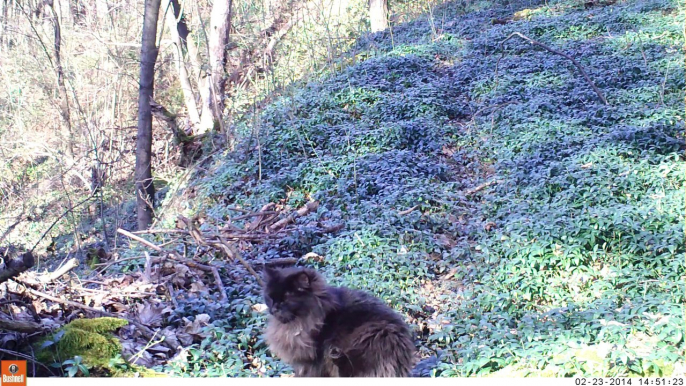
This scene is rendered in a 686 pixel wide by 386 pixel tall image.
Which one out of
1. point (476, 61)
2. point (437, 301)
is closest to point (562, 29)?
point (476, 61)

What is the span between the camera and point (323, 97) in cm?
1152

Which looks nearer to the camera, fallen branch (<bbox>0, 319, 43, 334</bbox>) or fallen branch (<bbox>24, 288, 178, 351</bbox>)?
fallen branch (<bbox>0, 319, 43, 334</bbox>)

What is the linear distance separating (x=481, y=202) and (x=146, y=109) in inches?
236

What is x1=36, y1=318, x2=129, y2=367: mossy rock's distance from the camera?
13.7 feet

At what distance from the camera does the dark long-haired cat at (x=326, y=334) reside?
154 inches

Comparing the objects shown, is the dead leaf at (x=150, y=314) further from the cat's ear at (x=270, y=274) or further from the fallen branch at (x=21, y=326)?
the cat's ear at (x=270, y=274)

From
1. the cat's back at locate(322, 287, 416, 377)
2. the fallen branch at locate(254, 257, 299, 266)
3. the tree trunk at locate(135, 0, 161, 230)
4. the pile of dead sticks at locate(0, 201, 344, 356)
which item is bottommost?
the cat's back at locate(322, 287, 416, 377)

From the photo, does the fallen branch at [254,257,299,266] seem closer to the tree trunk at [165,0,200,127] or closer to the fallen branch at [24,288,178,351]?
the fallen branch at [24,288,178,351]

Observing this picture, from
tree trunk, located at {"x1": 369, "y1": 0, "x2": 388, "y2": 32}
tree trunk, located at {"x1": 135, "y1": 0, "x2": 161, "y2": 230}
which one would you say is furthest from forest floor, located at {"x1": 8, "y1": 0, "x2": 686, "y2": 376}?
tree trunk, located at {"x1": 369, "y1": 0, "x2": 388, "y2": 32}

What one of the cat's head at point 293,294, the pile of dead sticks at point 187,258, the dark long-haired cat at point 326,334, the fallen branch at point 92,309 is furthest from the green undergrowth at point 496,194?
the cat's head at point 293,294

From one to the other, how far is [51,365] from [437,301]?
3.56 m

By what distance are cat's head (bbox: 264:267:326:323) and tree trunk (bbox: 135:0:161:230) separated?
6105mm

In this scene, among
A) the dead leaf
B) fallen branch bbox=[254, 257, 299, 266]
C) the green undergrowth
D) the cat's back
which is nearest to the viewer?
the cat's back

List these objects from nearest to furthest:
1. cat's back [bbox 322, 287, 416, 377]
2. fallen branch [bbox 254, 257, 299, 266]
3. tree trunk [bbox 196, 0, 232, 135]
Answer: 1. cat's back [bbox 322, 287, 416, 377]
2. fallen branch [bbox 254, 257, 299, 266]
3. tree trunk [bbox 196, 0, 232, 135]
